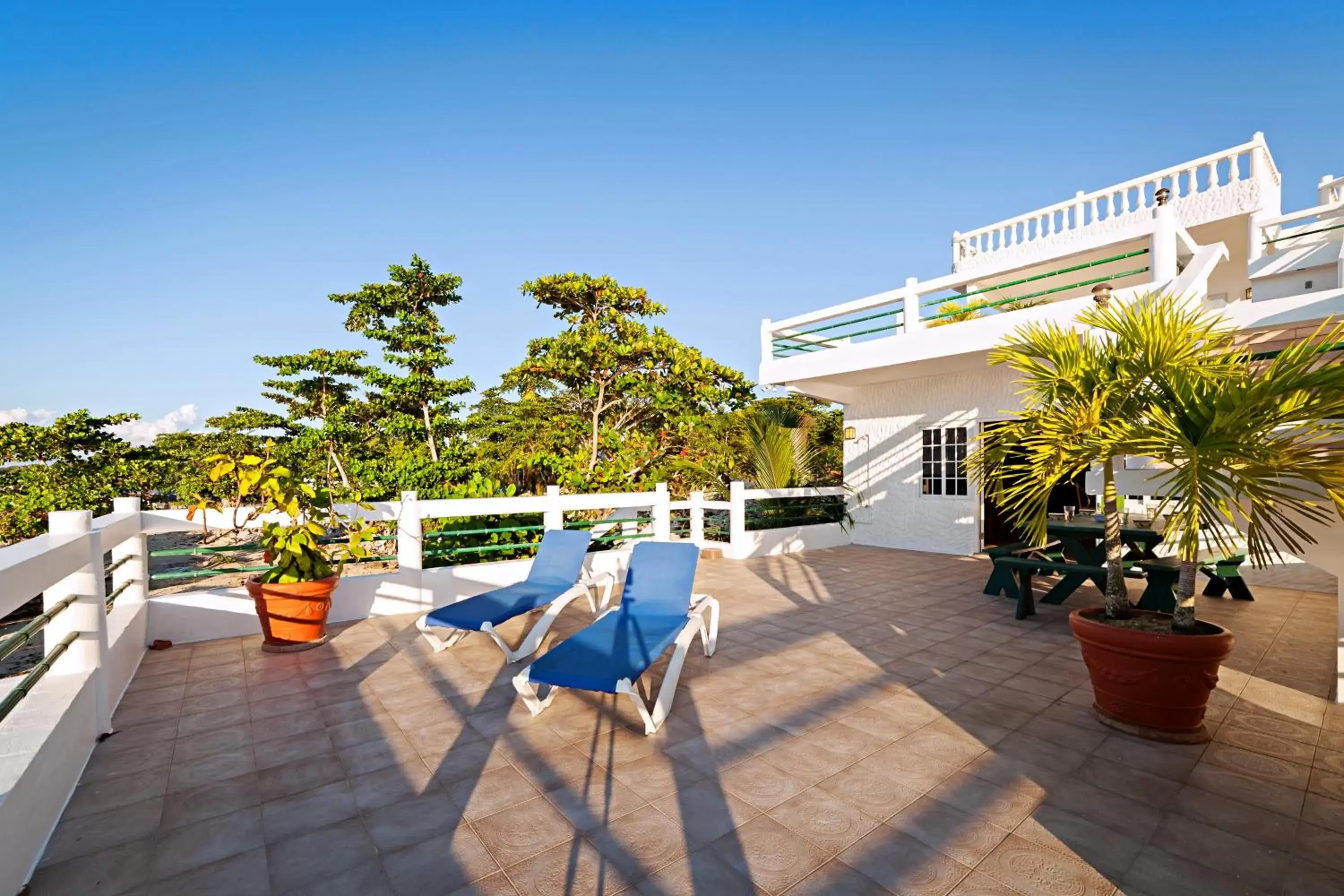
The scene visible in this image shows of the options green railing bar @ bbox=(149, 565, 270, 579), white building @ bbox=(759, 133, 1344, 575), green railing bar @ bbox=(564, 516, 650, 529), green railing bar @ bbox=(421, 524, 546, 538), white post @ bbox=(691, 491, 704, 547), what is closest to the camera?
green railing bar @ bbox=(149, 565, 270, 579)

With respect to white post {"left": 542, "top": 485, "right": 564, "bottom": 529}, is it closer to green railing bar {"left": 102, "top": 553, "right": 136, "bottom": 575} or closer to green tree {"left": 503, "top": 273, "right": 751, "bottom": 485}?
green railing bar {"left": 102, "top": 553, "right": 136, "bottom": 575}

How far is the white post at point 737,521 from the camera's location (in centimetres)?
957

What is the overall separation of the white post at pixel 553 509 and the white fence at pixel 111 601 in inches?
0.6

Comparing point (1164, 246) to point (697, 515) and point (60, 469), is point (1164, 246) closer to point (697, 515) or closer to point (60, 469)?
point (697, 515)

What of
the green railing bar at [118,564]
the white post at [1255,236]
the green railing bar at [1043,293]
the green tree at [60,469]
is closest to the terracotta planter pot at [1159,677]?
the green railing bar at [1043,293]

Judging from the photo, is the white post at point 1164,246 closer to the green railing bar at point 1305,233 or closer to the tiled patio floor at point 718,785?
the green railing bar at point 1305,233

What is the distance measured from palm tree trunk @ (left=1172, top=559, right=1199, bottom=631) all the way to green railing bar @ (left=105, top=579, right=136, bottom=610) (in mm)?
6943

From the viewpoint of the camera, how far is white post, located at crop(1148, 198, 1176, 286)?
23.7ft

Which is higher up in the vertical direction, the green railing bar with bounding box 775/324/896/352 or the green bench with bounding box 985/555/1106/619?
the green railing bar with bounding box 775/324/896/352

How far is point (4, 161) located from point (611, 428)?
55.3 feet

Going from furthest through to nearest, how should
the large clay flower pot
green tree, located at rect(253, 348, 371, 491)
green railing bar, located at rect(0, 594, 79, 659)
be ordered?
green tree, located at rect(253, 348, 371, 491)
the large clay flower pot
green railing bar, located at rect(0, 594, 79, 659)

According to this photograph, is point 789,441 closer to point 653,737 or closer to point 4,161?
point 653,737

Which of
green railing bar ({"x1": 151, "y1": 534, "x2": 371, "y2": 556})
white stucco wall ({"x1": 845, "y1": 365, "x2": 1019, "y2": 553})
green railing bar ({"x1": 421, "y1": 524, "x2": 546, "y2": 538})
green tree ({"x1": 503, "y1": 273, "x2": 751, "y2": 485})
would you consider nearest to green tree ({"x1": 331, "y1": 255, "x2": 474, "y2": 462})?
green tree ({"x1": 503, "y1": 273, "x2": 751, "y2": 485})

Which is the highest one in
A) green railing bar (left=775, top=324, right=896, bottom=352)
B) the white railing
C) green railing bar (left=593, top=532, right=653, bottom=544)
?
the white railing
